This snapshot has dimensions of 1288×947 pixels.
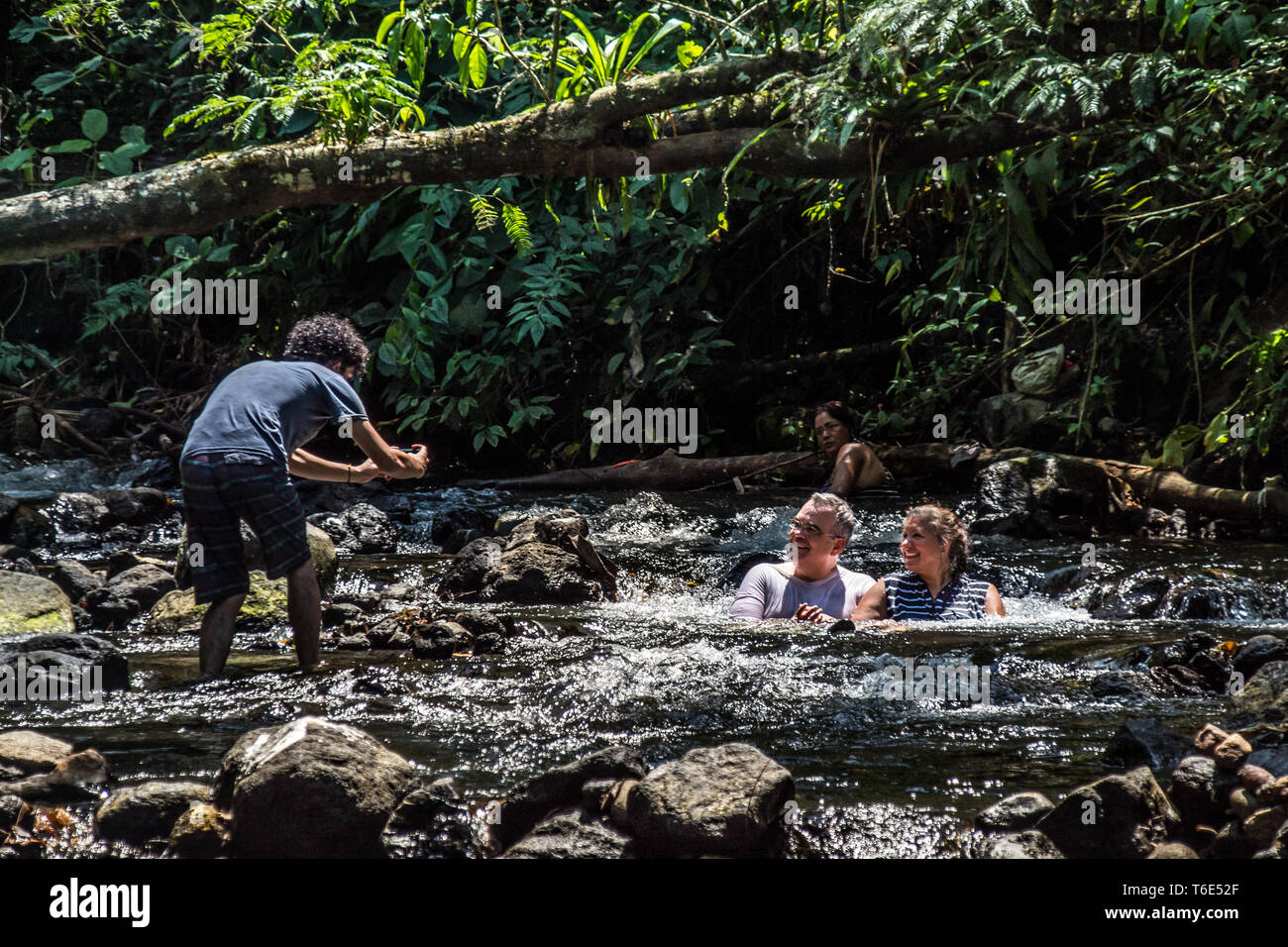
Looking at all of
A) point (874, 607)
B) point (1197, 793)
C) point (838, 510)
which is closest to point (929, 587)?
point (874, 607)

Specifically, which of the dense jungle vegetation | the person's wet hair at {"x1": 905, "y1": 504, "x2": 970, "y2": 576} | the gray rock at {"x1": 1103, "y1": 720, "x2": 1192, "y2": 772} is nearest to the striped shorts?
the dense jungle vegetation

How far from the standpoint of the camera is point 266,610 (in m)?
6.84

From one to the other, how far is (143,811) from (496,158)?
10.5 feet

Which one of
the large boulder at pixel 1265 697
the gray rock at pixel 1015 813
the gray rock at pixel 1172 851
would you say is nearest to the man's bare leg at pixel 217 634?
the gray rock at pixel 1015 813

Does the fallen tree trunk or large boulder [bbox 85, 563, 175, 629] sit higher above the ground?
the fallen tree trunk

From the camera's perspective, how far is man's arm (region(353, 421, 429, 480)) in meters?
5.41

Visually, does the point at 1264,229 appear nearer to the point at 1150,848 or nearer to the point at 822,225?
the point at 822,225

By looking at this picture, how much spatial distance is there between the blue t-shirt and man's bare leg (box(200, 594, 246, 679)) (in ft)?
2.19

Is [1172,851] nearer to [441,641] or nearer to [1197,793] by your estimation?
[1197,793]

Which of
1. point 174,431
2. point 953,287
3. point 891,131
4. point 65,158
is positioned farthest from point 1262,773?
point 65,158

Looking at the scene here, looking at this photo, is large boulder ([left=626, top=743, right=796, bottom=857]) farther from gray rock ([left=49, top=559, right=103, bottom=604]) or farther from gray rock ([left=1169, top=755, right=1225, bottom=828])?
gray rock ([left=49, top=559, right=103, bottom=604])

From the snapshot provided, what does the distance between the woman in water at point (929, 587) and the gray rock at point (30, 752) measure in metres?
3.80

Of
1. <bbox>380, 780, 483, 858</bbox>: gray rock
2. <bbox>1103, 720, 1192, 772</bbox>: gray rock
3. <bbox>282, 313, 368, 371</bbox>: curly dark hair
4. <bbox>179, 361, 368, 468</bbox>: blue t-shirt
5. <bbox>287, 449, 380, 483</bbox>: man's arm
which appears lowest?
<bbox>380, 780, 483, 858</bbox>: gray rock

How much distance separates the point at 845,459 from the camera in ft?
35.2
